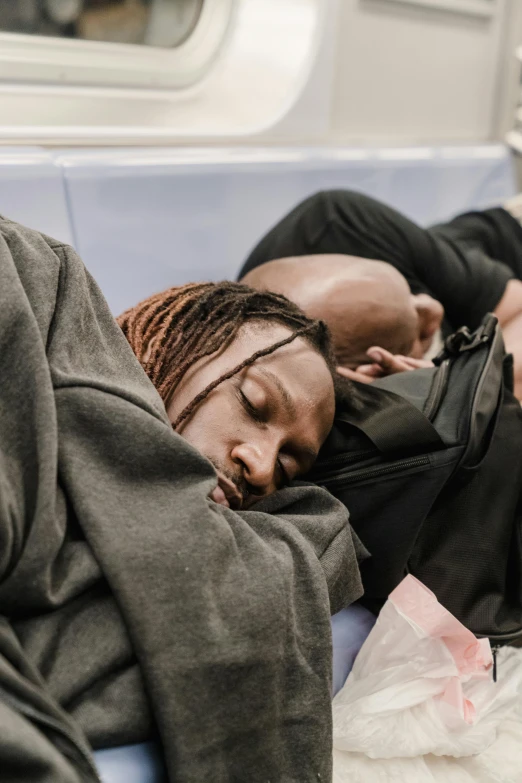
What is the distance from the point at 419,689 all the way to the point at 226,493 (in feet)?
1.39

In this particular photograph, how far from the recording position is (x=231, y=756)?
74 cm

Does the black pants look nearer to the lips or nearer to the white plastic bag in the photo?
the white plastic bag

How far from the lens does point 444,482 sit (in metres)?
1.12

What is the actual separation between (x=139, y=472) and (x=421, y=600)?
1.77 ft

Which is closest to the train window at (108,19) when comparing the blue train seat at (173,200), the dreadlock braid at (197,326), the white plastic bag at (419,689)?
the blue train seat at (173,200)

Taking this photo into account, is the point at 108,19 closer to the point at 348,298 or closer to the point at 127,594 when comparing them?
the point at 348,298

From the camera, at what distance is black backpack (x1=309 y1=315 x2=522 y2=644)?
1.10 meters

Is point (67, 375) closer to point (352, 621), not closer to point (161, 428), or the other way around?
point (161, 428)

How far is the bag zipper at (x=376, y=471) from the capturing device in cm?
110

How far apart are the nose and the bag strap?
0.63 feet

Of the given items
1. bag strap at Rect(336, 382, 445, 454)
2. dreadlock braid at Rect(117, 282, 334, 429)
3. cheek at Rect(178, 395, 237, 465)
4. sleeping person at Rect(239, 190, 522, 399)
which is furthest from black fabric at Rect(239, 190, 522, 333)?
cheek at Rect(178, 395, 237, 465)

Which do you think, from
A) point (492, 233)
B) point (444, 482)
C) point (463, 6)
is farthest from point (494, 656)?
point (463, 6)

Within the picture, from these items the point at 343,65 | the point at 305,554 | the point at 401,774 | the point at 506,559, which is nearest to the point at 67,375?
the point at 305,554

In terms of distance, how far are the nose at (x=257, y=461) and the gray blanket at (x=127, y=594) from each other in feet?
0.36
